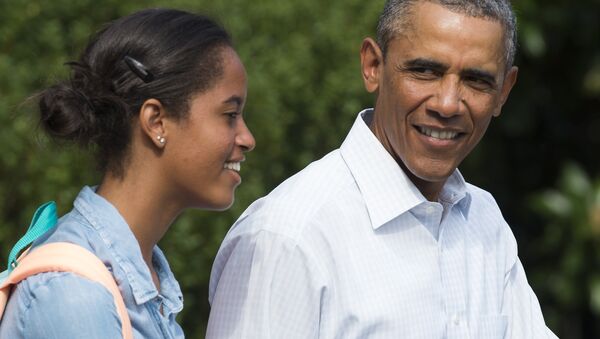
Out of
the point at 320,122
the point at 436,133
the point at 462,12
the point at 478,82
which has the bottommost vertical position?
the point at 320,122

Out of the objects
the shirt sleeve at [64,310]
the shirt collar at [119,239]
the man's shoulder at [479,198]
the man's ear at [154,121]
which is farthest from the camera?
the man's shoulder at [479,198]

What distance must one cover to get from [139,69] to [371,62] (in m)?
0.63

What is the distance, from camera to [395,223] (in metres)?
2.91

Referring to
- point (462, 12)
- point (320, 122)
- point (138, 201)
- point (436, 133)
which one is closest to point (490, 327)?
point (436, 133)

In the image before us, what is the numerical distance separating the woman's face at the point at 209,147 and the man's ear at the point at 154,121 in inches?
0.7

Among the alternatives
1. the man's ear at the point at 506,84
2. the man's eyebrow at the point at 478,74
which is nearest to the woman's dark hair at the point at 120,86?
the man's eyebrow at the point at 478,74

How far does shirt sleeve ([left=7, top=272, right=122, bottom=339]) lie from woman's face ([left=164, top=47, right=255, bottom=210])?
381 mm

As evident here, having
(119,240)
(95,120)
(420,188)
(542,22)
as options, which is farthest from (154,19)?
(542,22)

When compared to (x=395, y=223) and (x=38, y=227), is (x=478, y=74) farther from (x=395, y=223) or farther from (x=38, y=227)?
(x=38, y=227)

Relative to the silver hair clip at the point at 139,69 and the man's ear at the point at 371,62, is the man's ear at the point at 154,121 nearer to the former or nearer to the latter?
the silver hair clip at the point at 139,69

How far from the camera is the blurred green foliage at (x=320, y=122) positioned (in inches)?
179

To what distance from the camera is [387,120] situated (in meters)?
2.96

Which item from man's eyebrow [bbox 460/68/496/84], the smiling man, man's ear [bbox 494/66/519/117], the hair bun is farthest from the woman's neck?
man's ear [bbox 494/66/519/117]

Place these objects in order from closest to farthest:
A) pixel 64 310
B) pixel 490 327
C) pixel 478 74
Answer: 1. pixel 64 310
2. pixel 478 74
3. pixel 490 327
